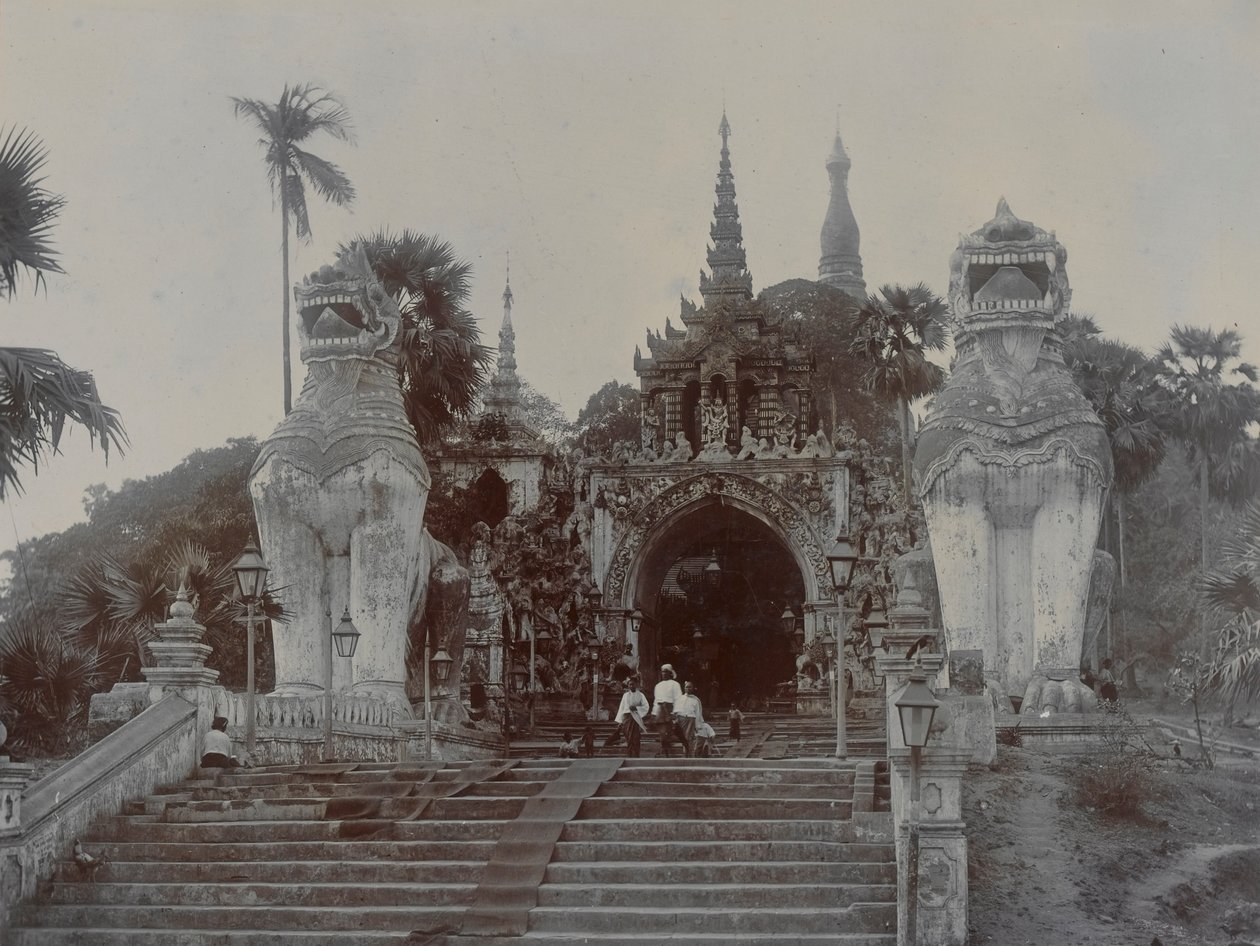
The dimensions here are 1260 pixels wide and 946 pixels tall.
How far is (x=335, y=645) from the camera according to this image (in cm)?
2178

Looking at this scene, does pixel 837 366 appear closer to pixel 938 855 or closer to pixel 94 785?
pixel 94 785

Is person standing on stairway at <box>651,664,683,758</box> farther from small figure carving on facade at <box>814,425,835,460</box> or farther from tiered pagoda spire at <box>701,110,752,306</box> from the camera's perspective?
tiered pagoda spire at <box>701,110,752,306</box>

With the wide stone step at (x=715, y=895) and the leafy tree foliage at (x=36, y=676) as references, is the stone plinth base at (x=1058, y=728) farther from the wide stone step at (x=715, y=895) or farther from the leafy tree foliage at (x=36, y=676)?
the leafy tree foliage at (x=36, y=676)

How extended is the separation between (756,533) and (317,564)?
17.6 metres

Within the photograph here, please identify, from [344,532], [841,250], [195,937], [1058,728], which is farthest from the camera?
[841,250]

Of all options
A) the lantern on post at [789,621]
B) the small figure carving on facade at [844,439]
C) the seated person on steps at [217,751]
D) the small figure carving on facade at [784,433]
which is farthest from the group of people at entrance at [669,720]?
the lantern on post at [789,621]

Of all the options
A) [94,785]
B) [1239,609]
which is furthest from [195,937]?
[1239,609]

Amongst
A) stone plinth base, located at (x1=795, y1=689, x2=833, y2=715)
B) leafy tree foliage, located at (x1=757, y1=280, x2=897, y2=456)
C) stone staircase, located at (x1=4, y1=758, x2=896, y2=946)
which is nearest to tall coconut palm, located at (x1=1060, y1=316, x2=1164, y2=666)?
stone plinth base, located at (x1=795, y1=689, x2=833, y2=715)

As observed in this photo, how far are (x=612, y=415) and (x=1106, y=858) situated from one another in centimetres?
3717

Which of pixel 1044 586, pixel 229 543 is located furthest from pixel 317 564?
pixel 229 543

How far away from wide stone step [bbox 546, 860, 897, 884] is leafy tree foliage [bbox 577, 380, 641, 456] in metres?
31.9

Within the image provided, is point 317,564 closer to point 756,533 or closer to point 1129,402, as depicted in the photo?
point 756,533

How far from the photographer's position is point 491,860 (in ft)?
50.0

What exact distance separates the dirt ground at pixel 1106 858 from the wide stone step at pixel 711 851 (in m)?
1.00
